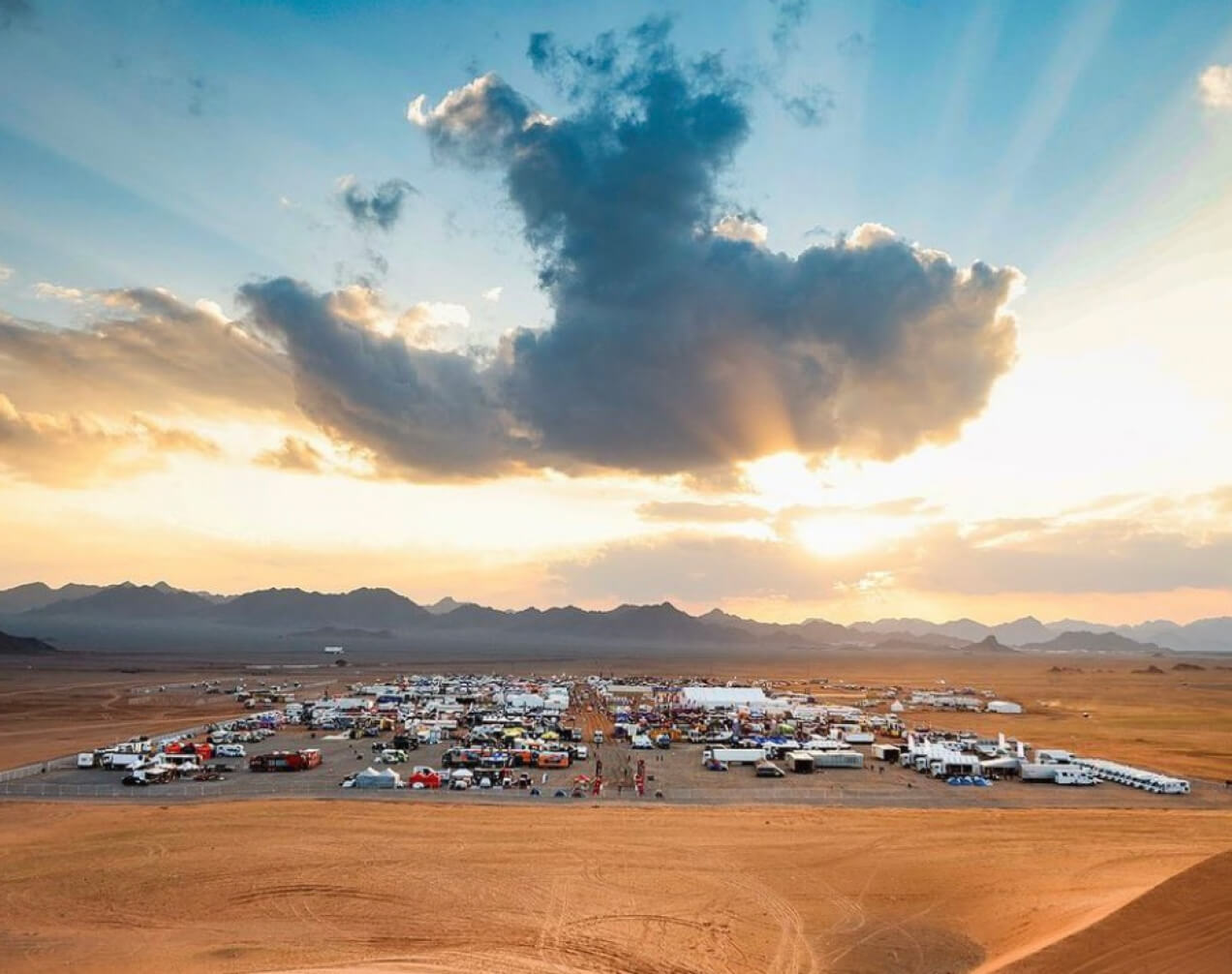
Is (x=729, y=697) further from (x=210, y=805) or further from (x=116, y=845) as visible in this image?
(x=116, y=845)

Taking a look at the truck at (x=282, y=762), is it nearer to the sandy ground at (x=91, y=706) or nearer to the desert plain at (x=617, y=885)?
the desert plain at (x=617, y=885)

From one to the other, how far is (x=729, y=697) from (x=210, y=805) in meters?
64.8

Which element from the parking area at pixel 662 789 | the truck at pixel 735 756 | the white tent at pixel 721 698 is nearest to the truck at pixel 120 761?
the parking area at pixel 662 789

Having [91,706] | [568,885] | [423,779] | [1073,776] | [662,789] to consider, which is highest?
[568,885]

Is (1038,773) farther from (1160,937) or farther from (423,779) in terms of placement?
(423,779)

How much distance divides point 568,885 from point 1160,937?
17.5m

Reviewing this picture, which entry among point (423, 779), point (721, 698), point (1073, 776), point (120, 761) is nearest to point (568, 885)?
point (423, 779)

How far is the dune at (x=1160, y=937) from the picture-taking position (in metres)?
15.6

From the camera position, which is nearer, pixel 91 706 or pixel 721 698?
pixel 91 706

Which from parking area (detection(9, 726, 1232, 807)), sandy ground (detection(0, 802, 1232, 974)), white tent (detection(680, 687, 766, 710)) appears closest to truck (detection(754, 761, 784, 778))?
parking area (detection(9, 726, 1232, 807))

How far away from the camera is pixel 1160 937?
53.9 ft

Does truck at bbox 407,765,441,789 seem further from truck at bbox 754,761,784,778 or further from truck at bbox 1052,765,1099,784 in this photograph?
truck at bbox 1052,765,1099,784

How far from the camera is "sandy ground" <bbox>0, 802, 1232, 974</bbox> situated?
69.2ft

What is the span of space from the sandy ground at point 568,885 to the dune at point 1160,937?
0.14 meters
